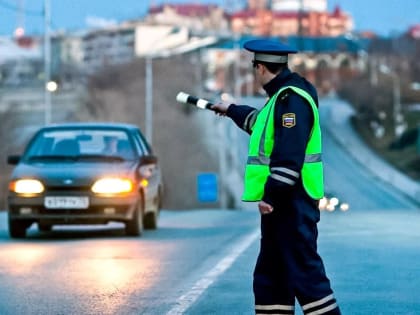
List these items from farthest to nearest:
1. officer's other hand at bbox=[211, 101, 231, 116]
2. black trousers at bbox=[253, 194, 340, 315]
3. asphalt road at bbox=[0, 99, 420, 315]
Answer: asphalt road at bbox=[0, 99, 420, 315] → officer's other hand at bbox=[211, 101, 231, 116] → black trousers at bbox=[253, 194, 340, 315]

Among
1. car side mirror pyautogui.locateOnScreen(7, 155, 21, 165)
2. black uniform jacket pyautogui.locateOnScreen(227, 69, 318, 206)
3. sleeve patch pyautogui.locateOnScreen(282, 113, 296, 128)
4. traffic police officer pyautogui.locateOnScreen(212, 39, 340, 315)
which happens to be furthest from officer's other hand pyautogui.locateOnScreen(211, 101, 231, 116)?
car side mirror pyautogui.locateOnScreen(7, 155, 21, 165)

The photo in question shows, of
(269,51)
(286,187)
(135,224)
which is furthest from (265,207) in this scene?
(135,224)

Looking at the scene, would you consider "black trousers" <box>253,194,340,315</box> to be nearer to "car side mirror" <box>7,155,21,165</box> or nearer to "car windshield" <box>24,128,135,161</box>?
"car windshield" <box>24,128,135,161</box>

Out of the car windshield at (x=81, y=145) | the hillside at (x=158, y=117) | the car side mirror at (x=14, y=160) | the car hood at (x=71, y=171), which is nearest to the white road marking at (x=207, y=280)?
the car hood at (x=71, y=171)

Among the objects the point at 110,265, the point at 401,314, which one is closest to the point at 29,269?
the point at 110,265

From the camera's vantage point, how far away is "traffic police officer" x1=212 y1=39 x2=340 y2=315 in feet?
24.6

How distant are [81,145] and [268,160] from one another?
11.2 m

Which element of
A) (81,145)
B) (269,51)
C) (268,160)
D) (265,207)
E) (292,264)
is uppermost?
(269,51)

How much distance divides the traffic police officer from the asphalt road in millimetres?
2123

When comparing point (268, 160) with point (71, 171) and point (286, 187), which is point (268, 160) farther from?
point (71, 171)

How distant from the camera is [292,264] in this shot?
758cm

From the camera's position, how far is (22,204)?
1752 cm

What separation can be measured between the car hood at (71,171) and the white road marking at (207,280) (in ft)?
6.56

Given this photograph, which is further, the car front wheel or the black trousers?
the car front wheel
